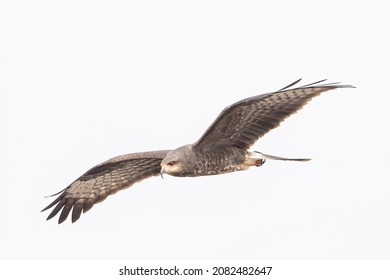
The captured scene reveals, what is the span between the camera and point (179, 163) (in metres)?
10.5

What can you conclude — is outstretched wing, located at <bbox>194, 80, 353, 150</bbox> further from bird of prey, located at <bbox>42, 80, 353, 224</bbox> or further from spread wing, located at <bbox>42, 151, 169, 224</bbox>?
spread wing, located at <bbox>42, 151, 169, 224</bbox>

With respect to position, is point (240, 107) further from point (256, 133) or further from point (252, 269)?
point (252, 269)

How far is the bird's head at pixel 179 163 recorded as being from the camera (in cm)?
1047

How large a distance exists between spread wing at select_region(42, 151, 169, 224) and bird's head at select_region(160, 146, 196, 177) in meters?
1.15

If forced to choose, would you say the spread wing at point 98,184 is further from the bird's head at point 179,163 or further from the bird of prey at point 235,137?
the bird's head at point 179,163

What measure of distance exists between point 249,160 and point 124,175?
6.39 ft

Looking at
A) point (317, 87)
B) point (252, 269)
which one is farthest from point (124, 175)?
point (317, 87)

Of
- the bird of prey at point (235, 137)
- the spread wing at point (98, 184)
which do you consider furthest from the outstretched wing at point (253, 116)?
the spread wing at point (98, 184)

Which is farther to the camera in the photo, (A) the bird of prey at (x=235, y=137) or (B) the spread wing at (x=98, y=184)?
(B) the spread wing at (x=98, y=184)

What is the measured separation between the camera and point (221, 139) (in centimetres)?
1071

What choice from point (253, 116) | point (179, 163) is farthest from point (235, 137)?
point (179, 163)

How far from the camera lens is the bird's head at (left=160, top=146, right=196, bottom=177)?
34.3 ft

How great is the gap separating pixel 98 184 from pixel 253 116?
2.55m

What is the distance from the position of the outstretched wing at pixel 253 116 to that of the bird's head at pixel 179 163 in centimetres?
16
